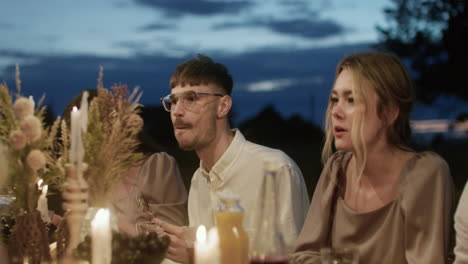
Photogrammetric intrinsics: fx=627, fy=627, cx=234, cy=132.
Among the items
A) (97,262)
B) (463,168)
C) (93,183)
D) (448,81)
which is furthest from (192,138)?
(463,168)

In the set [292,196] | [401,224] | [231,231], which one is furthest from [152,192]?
[231,231]

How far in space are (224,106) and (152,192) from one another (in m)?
0.87

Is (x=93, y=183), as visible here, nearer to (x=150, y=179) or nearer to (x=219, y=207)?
(x=219, y=207)

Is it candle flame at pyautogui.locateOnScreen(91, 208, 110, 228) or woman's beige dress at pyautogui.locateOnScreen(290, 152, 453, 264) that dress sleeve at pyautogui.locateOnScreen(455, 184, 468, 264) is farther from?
candle flame at pyautogui.locateOnScreen(91, 208, 110, 228)

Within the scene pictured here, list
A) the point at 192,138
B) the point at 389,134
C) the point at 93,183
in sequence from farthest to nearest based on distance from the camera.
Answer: the point at 192,138 → the point at 389,134 → the point at 93,183

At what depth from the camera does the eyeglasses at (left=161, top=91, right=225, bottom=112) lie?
11.7ft

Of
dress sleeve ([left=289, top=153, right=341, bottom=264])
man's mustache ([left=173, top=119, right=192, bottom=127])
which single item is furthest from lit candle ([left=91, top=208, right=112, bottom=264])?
man's mustache ([left=173, top=119, right=192, bottom=127])

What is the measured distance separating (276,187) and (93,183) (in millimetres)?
889

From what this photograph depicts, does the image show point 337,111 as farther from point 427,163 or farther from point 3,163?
point 3,163

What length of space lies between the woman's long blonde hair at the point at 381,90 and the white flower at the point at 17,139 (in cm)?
139

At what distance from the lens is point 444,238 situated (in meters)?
2.66

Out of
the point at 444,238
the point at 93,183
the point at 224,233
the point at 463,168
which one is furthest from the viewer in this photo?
the point at 463,168

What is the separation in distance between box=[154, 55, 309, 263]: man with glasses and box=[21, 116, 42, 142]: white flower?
1.07 metres

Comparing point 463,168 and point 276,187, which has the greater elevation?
point 276,187
